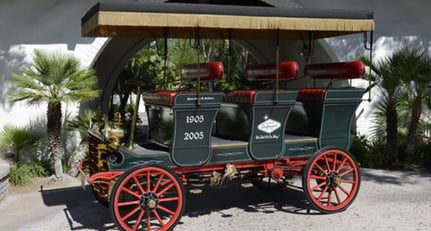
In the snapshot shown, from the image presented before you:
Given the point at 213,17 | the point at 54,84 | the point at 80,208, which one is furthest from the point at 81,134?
the point at 213,17

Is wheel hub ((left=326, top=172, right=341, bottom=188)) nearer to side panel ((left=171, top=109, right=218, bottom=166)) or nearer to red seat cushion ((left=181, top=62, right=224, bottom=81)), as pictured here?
side panel ((left=171, top=109, right=218, bottom=166))

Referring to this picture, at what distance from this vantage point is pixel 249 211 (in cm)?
630

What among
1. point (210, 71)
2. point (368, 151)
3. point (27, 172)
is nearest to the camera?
point (210, 71)

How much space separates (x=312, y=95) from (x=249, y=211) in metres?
1.64

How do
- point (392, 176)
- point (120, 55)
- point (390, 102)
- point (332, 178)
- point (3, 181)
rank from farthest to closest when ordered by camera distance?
point (120, 55) < point (390, 102) < point (392, 176) < point (3, 181) < point (332, 178)

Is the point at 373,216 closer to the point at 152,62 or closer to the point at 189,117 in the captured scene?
the point at 189,117

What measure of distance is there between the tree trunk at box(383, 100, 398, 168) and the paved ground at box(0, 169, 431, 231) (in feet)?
6.22

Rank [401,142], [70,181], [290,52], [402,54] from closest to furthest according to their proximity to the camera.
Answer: [70,181] < [402,54] < [401,142] < [290,52]

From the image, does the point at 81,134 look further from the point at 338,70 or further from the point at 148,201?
the point at 338,70

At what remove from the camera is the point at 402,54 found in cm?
959

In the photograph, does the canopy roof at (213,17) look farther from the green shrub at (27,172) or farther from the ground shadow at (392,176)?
the green shrub at (27,172)

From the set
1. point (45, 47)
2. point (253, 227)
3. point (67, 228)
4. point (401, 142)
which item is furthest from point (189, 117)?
point (401, 142)

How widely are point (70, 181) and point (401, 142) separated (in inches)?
260

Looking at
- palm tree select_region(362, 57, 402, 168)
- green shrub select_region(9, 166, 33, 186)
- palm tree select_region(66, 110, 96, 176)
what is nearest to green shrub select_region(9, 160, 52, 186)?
green shrub select_region(9, 166, 33, 186)
